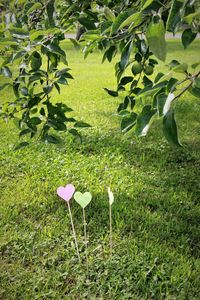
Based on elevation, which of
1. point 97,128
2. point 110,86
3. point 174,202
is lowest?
point 110,86

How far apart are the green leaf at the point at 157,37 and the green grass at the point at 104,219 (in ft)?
3.16

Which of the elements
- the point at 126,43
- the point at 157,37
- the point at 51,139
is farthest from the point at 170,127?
the point at 51,139

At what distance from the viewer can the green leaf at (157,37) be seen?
0.76 meters

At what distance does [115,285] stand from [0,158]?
1849mm

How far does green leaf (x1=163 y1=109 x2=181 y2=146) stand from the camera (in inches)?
28.6

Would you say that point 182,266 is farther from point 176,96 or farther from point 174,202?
point 176,96

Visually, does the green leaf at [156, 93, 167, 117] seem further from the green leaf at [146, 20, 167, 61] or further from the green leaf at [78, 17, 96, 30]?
the green leaf at [78, 17, 96, 30]

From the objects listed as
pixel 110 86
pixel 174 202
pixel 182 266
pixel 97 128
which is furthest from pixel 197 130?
pixel 110 86

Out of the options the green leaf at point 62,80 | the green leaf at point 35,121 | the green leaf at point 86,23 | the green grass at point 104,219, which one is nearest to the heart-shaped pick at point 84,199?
the green grass at point 104,219

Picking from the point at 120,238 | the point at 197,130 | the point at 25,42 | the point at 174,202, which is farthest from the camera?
the point at 197,130

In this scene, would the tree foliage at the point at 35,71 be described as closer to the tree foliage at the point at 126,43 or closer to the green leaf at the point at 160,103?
the tree foliage at the point at 126,43

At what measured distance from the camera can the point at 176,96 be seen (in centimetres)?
74

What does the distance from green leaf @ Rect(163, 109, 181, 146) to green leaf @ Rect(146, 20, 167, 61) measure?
0.46ft

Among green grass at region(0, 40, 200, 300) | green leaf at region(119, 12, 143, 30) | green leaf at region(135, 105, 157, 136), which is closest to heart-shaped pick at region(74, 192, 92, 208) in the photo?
green grass at region(0, 40, 200, 300)
